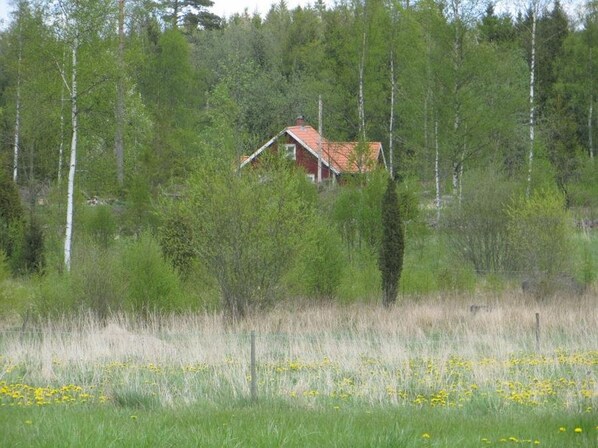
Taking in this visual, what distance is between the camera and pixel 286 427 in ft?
27.1

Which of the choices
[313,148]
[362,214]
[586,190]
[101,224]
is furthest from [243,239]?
[313,148]

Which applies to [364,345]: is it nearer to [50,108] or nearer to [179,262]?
[179,262]

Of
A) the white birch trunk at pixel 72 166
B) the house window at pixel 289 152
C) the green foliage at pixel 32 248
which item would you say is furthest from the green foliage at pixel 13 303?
the house window at pixel 289 152

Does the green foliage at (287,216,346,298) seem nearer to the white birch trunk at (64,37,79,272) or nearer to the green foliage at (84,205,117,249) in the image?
the white birch trunk at (64,37,79,272)

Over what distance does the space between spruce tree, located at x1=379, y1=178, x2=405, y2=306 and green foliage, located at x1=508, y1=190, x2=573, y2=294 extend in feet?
9.95

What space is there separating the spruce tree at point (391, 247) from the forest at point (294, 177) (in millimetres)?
515

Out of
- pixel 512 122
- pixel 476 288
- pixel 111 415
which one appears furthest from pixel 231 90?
pixel 111 415

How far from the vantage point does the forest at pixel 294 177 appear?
2186 centimetres

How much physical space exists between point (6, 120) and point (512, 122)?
23.4m

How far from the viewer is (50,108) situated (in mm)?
27469

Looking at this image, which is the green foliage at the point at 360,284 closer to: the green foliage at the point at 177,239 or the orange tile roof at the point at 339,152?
the green foliage at the point at 177,239

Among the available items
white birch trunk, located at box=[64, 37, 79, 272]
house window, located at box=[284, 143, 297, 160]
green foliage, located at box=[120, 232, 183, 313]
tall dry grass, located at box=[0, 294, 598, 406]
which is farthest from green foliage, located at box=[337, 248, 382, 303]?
white birch trunk, located at box=[64, 37, 79, 272]

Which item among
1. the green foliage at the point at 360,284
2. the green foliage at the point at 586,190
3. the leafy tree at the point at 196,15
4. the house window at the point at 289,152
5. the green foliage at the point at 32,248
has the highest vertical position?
the leafy tree at the point at 196,15

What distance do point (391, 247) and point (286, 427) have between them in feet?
54.1
